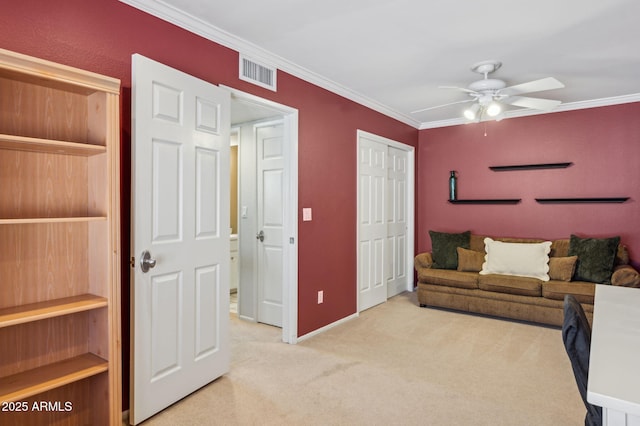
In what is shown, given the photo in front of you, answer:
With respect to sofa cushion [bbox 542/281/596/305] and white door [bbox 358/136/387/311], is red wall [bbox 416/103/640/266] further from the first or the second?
white door [bbox 358/136/387/311]

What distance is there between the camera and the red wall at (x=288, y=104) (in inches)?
76.0

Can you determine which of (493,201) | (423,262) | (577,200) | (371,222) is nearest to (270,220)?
(371,222)

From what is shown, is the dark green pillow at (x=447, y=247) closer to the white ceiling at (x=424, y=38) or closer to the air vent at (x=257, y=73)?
the white ceiling at (x=424, y=38)

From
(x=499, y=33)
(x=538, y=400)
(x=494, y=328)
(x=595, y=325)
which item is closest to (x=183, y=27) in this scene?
(x=499, y=33)

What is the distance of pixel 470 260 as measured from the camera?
4613 millimetres

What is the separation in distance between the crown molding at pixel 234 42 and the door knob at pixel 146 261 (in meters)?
1.43

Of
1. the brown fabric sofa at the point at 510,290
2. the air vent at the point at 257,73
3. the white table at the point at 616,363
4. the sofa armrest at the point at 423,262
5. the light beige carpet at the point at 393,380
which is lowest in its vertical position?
the light beige carpet at the point at 393,380

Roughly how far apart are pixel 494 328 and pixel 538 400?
152 centimetres

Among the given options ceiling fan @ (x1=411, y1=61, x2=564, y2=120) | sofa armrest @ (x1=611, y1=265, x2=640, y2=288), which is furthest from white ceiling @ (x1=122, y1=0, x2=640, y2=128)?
sofa armrest @ (x1=611, y1=265, x2=640, y2=288)

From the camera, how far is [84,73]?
5.72ft

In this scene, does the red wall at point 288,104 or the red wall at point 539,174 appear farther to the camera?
the red wall at point 539,174

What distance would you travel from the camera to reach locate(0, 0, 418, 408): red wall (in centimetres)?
193

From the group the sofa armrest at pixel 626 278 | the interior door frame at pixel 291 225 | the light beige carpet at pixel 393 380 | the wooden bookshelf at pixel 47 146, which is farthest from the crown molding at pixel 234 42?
the sofa armrest at pixel 626 278

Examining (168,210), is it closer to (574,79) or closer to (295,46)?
(295,46)
